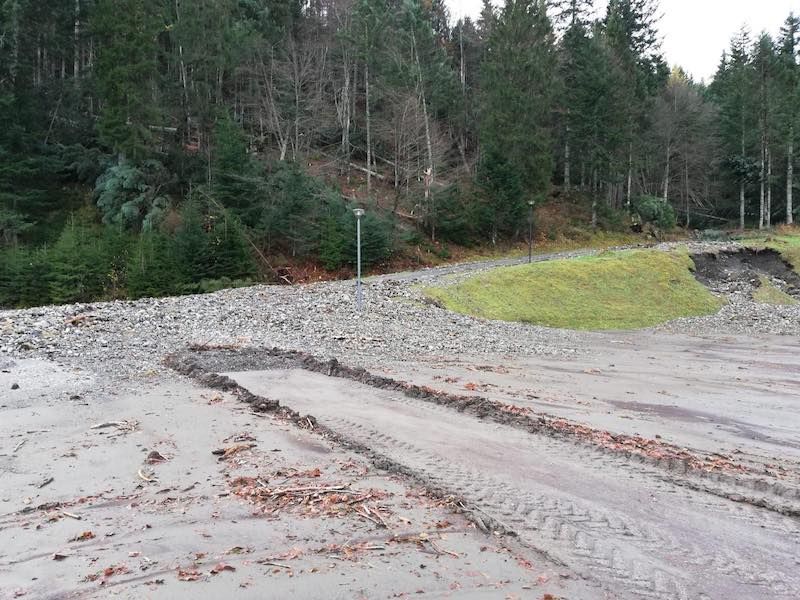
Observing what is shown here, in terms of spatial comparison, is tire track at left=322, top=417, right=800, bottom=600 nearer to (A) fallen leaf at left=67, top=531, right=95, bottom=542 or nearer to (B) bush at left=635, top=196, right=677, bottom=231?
(A) fallen leaf at left=67, top=531, right=95, bottom=542

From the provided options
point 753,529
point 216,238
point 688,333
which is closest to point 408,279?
point 216,238

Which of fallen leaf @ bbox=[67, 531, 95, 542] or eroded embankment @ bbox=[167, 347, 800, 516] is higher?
eroded embankment @ bbox=[167, 347, 800, 516]

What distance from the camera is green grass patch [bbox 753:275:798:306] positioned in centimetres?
2711

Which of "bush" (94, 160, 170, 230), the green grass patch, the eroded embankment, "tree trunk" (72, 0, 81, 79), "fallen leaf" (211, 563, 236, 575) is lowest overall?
"fallen leaf" (211, 563, 236, 575)

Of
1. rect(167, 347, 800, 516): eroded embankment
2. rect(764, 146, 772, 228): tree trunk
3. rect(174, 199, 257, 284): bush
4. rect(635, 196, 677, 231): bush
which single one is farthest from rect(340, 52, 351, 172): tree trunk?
rect(764, 146, 772, 228): tree trunk

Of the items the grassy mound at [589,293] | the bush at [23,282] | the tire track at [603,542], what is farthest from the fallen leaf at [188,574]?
the bush at [23,282]

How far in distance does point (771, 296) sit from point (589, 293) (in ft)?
32.0

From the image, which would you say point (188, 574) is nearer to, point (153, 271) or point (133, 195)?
point (153, 271)

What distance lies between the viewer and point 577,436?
294 inches

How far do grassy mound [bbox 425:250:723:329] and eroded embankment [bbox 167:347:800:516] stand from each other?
9.85 meters

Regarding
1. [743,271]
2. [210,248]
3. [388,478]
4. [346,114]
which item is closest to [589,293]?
[743,271]

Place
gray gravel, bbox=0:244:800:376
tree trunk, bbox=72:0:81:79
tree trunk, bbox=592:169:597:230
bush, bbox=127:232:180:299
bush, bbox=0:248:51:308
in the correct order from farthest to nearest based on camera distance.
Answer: tree trunk, bbox=592:169:597:230 → tree trunk, bbox=72:0:81:79 → bush, bbox=0:248:51:308 → bush, bbox=127:232:180:299 → gray gravel, bbox=0:244:800:376

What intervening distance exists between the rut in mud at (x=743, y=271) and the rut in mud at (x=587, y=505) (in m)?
24.4

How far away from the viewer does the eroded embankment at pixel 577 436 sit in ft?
18.7
